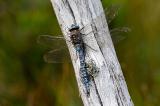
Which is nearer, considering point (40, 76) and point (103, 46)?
point (103, 46)

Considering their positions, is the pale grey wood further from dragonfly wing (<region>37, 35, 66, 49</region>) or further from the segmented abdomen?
dragonfly wing (<region>37, 35, 66, 49</region>)

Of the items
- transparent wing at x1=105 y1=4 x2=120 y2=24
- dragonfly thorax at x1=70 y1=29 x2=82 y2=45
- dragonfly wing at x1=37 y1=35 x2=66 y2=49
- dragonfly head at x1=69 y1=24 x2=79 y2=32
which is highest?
transparent wing at x1=105 y1=4 x2=120 y2=24

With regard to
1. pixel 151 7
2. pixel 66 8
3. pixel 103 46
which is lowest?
pixel 103 46

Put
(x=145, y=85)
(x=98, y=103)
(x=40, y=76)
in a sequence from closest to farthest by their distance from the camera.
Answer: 1. (x=98, y=103)
2. (x=145, y=85)
3. (x=40, y=76)

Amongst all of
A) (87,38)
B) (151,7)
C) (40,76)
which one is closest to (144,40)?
(151,7)

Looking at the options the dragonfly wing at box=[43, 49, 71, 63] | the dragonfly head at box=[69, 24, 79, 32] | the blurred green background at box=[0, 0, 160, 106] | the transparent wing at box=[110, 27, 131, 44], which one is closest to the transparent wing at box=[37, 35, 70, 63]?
the dragonfly wing at box=[43, 49, 71, 63]

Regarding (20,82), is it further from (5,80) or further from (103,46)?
(103,46)

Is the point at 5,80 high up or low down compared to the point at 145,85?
up
